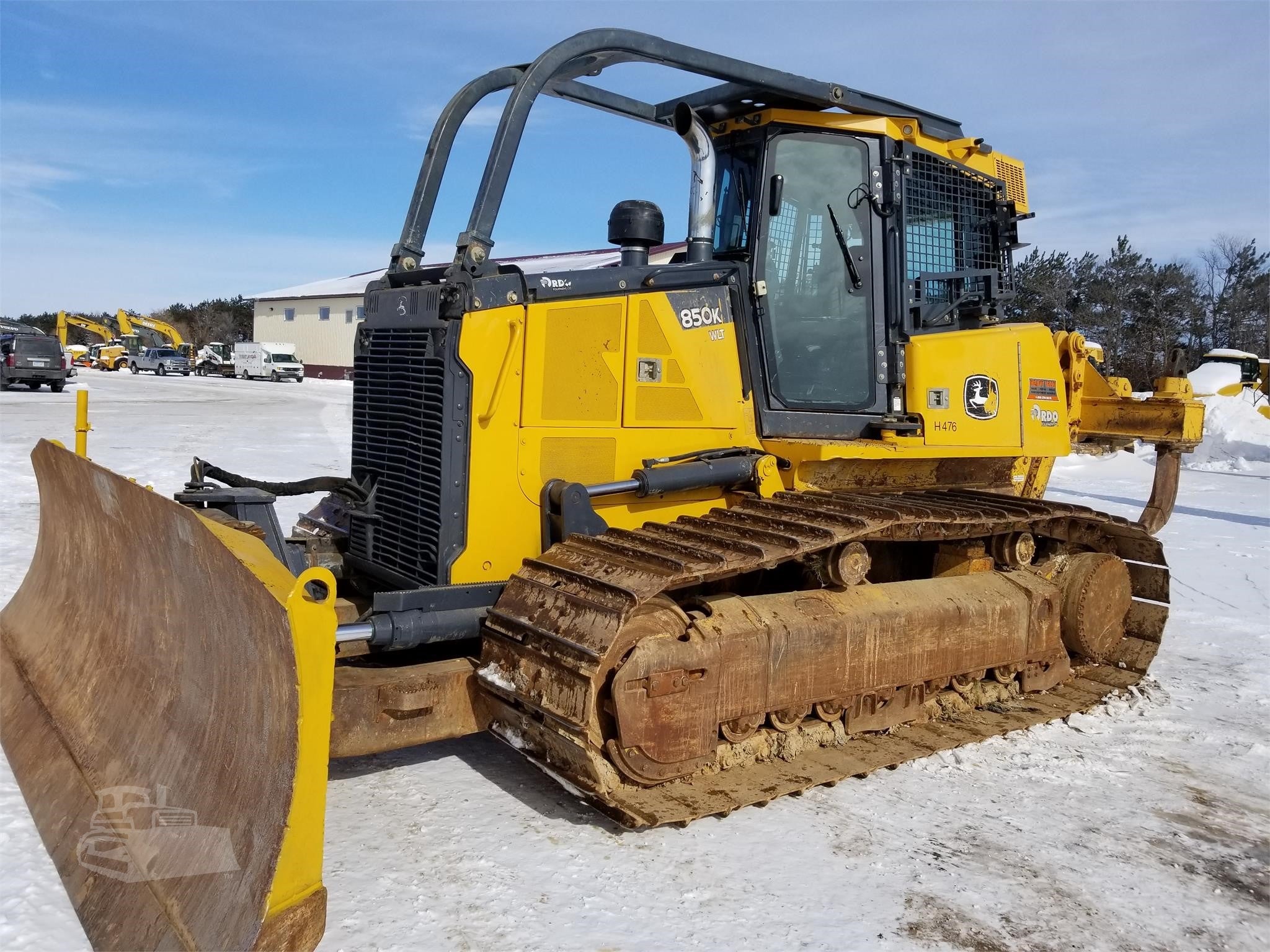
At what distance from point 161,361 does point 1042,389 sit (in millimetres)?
53242

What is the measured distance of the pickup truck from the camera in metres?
51.8

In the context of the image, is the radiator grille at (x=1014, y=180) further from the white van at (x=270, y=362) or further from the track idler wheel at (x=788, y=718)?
the white van at (x=270, y=362)

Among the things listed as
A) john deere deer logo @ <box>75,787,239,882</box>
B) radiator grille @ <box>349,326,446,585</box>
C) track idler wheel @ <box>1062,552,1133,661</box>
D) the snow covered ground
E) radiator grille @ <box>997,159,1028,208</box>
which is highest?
radiator grille @ <box>997,159,1028,208</box>

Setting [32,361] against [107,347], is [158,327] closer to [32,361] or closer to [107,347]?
[107,347]

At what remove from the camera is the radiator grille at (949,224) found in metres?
5.35

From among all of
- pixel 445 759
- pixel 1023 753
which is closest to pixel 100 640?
pixel 445 759

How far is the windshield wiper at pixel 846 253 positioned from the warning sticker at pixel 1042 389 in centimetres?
130

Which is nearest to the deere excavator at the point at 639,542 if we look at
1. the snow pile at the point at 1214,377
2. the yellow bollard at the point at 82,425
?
the yellow bollard at the point at 82,425

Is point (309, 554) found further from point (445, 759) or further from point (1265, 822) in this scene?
point (1265, 822)

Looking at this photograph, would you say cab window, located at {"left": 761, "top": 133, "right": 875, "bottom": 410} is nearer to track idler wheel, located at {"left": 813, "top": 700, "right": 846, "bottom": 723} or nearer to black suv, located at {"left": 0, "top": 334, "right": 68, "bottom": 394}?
track idler wheel, located at {"left": 813, "top": 700, "right": 846, "bottom": 723}

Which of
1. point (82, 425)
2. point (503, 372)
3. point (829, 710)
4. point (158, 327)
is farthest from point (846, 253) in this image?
point (158, 327)

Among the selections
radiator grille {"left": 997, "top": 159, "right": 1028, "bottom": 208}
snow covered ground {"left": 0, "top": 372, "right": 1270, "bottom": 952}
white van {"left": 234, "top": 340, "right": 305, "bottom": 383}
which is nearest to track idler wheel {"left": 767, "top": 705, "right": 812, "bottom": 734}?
snow covered ground {"left": 0, "top": 372, "right": 1270, "bottom": 952}

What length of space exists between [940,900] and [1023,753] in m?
1.62

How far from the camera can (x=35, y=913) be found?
301 cm
